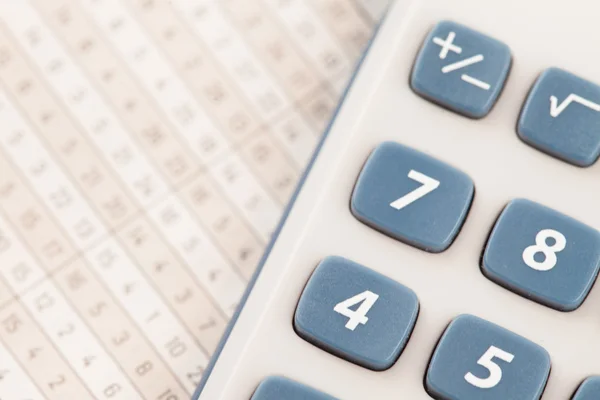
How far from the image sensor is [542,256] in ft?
0.94

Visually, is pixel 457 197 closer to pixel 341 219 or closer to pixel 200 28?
pixel 341 219

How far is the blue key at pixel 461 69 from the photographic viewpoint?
0.30m

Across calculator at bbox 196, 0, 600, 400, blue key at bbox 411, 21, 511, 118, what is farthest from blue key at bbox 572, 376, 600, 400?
blue key at bbox 411, 21, 511, 118

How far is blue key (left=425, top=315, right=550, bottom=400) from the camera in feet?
0.90

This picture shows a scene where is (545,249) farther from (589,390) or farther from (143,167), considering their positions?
(143,167)

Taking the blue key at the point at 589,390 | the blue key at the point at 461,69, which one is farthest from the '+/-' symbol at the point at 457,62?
the blue key at the point at 589,390

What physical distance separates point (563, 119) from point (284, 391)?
14 centimetres

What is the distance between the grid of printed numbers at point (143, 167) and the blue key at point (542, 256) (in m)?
0.10

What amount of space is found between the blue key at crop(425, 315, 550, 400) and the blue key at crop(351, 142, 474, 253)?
0.03 m

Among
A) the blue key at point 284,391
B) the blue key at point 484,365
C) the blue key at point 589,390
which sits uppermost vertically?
the blue key at point 284,391

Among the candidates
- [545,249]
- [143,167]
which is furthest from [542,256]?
[143,167]

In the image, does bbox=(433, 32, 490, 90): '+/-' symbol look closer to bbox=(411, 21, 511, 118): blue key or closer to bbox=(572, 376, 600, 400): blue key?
bbox=(411, 21, 511, 118): blue key

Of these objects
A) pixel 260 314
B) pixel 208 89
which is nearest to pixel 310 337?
pixel 260 314

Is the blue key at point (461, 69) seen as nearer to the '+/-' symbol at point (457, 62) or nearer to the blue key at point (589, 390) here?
the '+/-' symbol at point (457, 62)
